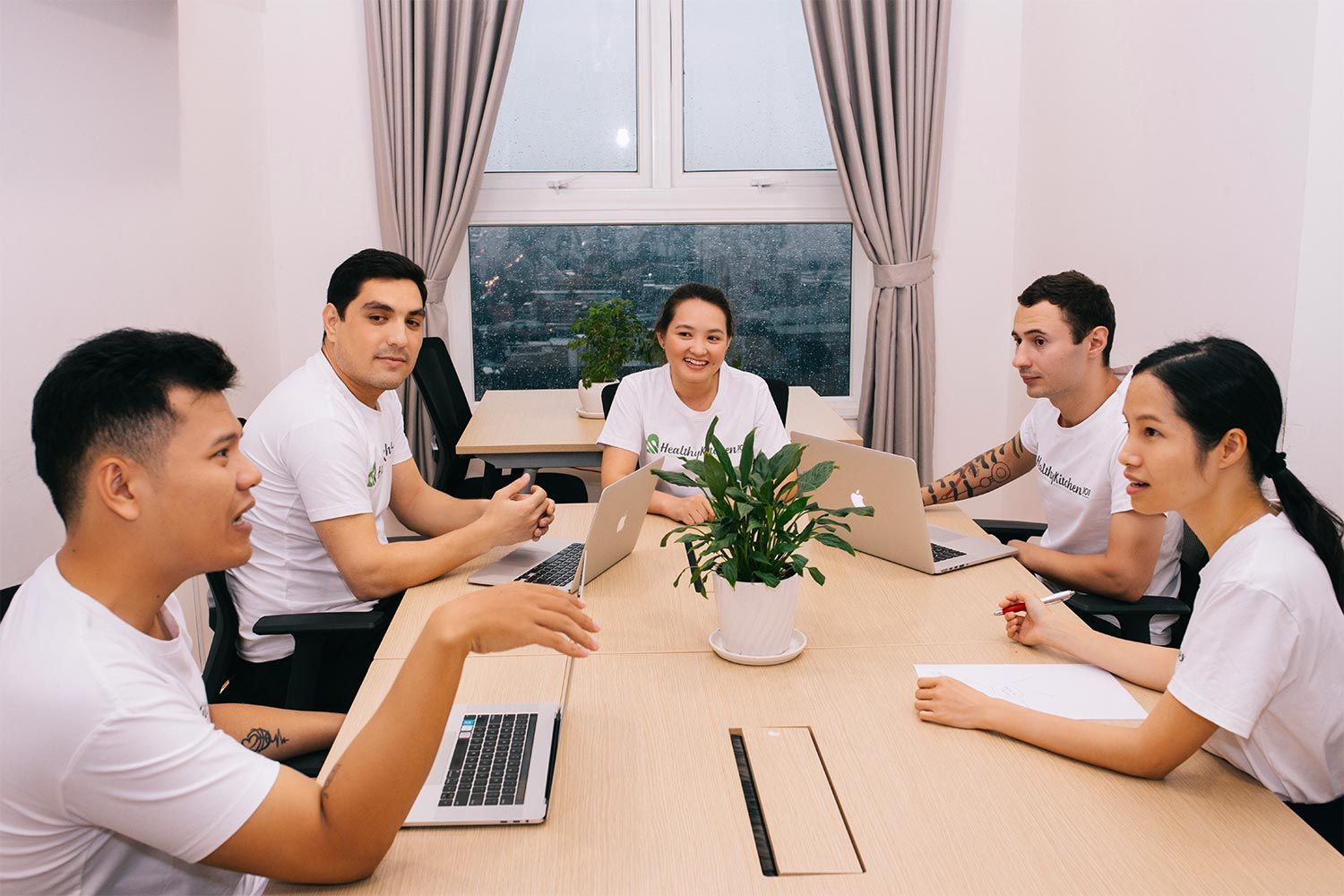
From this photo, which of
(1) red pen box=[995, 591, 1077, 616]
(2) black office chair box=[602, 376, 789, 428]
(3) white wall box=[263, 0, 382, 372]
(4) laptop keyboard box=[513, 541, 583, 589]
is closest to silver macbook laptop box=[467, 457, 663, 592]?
(4) laptop keyboard box=[513, 541, 583, 589]

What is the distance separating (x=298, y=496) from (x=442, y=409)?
161 cm

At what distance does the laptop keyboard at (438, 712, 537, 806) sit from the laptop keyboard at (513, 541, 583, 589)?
2.00 feet

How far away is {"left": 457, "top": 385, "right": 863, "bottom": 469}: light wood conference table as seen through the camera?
3.66 metres

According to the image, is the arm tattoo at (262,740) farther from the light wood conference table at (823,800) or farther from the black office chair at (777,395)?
the black office chair at (777,395)

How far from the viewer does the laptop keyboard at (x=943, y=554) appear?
7.83 feet

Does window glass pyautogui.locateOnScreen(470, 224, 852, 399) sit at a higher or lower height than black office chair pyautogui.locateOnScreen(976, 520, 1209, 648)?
higher

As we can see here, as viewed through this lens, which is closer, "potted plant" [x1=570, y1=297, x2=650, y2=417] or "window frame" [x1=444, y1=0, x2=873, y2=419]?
"potted plant" [x1=570, y1=297, x2=650, y2=417]

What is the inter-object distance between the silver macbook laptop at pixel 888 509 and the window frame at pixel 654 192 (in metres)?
2.56

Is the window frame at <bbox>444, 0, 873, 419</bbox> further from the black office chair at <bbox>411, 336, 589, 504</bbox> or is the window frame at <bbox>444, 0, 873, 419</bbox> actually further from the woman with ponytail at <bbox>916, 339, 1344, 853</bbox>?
the woman with ponytail at <bbox>916, 339, 1344, 853</bbox>

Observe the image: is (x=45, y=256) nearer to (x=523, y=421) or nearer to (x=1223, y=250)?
(x=523, y=421)

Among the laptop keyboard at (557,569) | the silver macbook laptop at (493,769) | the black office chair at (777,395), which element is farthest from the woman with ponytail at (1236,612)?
the black office chair at (777,395)

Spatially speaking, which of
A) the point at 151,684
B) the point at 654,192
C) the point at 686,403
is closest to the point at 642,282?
the point at 654,192

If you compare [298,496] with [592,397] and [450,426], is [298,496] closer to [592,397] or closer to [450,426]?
[450,426]

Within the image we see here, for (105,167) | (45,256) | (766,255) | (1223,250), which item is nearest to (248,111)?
(105,167)
